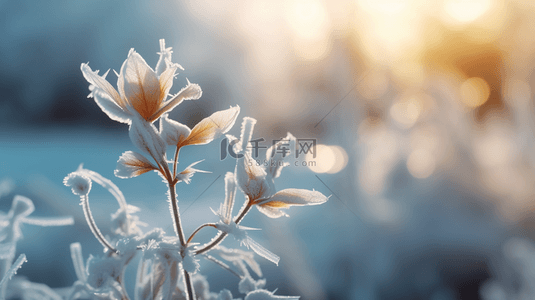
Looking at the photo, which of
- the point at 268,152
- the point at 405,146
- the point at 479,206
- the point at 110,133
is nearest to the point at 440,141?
the point at 405,146

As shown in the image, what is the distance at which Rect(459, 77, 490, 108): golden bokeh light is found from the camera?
121cm

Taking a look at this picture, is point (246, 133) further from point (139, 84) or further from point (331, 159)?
point (331, 159)

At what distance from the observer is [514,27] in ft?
3.98

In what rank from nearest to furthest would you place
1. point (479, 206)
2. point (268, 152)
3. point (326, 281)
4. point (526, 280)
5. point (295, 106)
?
point (268, 152)
point (526, 280)
point (326, 281)
point (479, 206)
point (295, 106)

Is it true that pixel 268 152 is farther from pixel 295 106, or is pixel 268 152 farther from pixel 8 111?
pixel 8 111

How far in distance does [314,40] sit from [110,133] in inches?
42.9

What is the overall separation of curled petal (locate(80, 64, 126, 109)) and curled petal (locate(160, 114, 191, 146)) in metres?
0.03

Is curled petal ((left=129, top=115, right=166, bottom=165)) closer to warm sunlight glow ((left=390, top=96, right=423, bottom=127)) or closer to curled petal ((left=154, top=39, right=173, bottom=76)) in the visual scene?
curled petal ((left=154, top=39, right=173, bottom=76))

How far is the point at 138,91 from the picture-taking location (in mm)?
199

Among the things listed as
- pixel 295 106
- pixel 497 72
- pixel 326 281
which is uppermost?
pixel 497 72

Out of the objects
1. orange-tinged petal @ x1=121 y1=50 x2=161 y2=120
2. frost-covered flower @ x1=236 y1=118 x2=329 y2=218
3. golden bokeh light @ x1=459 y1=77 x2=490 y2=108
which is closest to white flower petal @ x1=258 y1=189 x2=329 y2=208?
frost-covered flower @ x1=236 y1=118 x2=329 y2=218

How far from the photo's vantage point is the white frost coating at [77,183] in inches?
9.2

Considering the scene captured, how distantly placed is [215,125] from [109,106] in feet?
0.23

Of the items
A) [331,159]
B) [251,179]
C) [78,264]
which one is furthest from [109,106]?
[331,159]
